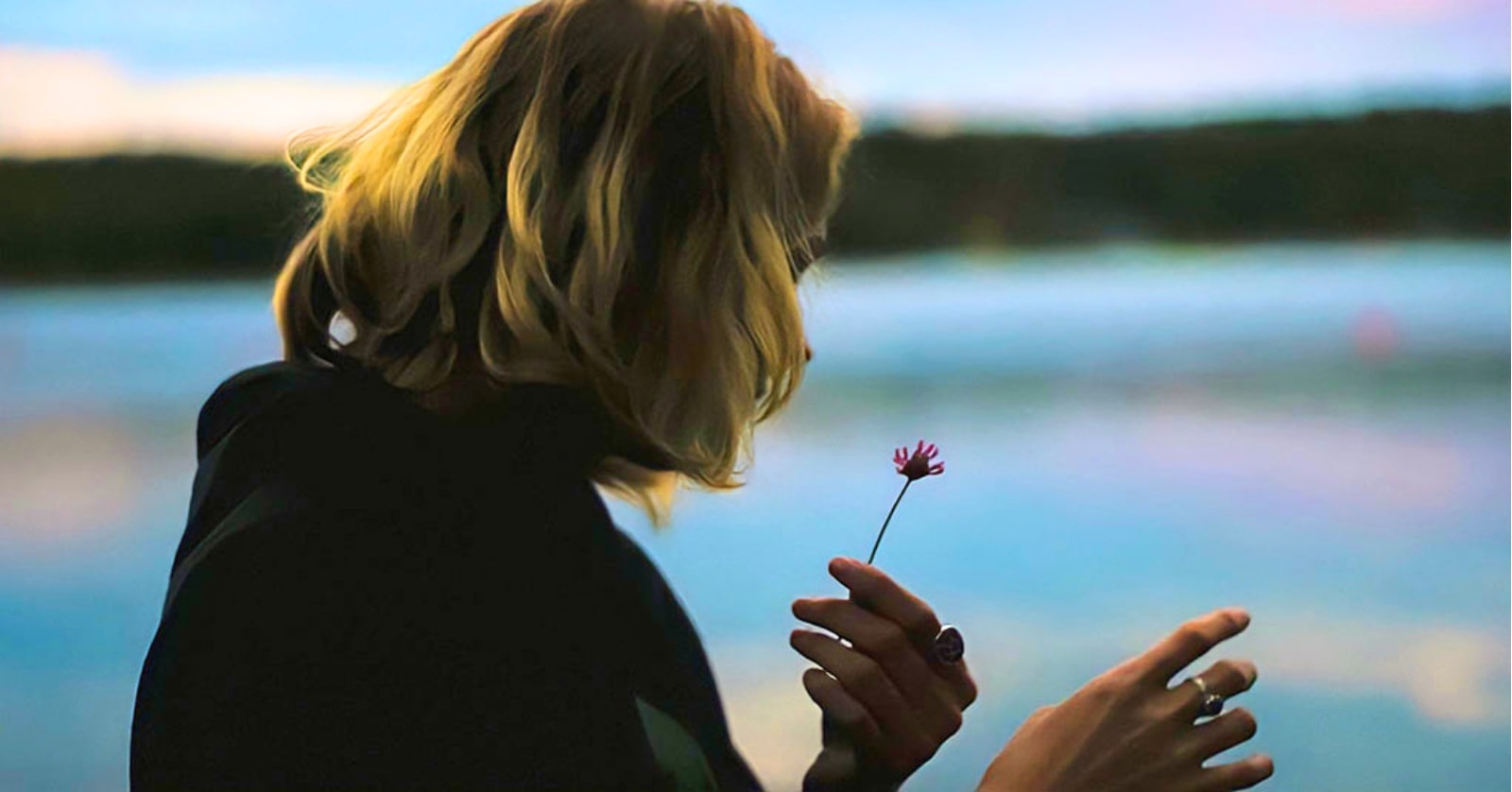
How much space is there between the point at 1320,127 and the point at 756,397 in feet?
2.23

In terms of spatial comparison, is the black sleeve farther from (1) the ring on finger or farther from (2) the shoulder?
(1) the ring on finger

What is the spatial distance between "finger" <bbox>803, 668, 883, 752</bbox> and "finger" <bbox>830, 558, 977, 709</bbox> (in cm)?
5

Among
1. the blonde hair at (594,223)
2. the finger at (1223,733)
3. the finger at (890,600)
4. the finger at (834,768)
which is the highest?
the blonde hair at (594,223)

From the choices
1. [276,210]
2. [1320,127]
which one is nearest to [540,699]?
[276,210]

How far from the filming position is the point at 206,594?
82 centimetres

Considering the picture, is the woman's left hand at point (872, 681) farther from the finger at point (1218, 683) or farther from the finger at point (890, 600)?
the finger at point (1218, 683)

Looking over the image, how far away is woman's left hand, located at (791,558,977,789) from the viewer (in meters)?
0.91

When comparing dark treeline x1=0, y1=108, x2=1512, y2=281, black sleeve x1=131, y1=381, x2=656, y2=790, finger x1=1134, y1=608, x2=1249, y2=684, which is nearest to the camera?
black sleeve x1=131, y1=381, x2=656, y2=790

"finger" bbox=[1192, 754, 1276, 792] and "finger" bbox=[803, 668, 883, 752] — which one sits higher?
"finger" bbox=[803, 668, 883, 752]

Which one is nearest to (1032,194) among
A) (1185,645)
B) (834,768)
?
(1185,645)

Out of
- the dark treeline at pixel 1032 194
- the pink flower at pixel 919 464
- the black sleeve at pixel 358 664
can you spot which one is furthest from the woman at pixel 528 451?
the dark treeline at pixel 1032 194

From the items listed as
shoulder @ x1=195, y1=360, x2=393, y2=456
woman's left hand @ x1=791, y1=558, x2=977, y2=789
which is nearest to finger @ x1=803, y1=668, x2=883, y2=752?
woman's left hand @ x1=791, y1=558, x2=977, y2=789

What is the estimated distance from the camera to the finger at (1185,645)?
94 centimetres

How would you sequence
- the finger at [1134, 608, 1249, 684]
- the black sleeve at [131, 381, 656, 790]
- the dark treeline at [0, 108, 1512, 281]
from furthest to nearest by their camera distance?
the dark treeline at [0, 108, 1512, 281] → the finger at [1134, 608, 1249, 684] → the black sleeve at [131, 381, 656, 790]
